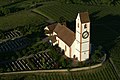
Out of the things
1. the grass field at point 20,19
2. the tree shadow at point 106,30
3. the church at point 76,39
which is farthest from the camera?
the grass field at point 20,19

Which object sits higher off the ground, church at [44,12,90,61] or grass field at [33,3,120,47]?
church at [44,12,90,61]

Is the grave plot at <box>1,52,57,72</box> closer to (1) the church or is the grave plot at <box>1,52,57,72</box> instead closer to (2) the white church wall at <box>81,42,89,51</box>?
(1) the church

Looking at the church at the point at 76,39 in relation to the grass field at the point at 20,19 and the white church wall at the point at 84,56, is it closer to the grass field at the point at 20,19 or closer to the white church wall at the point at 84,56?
the white church wall at the point at 84,56

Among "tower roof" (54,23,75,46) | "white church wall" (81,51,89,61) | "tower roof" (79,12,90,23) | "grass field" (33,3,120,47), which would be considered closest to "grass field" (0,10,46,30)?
"grass field" (33,3,120,47)

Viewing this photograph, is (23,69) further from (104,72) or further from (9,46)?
(104,72)

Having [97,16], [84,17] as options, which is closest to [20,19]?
[97,16]

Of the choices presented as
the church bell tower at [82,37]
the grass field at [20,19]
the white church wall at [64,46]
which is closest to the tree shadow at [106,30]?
the white church wall at [64,46]
